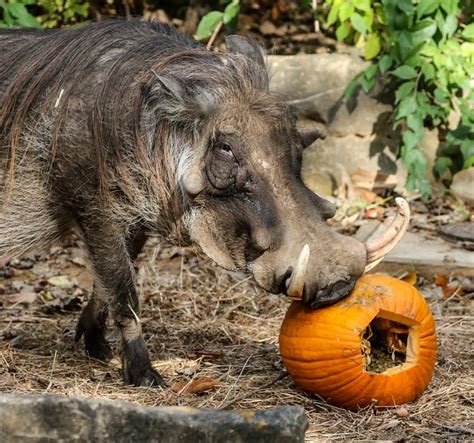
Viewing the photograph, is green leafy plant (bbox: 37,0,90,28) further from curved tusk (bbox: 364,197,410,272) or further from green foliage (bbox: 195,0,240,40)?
curved tusk (bbox: 364,197,410,272)

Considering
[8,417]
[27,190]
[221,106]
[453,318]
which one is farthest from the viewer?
[453,318]

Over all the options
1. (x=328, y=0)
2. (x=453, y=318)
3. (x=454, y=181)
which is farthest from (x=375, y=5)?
(x=453, y=318)

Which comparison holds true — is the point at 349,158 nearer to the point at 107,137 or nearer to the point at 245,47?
the point at 245,47

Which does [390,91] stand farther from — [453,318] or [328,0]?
[453,318]

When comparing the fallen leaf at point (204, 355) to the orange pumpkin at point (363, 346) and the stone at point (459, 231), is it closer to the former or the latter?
the orange pumpkin at point (363, 346)

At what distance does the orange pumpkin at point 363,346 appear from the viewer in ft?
11.4

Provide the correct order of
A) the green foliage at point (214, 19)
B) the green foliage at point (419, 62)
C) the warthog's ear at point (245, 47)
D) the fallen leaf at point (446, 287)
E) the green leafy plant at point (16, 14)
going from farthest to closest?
the green foliage at point (214, 19)
the green foliage at point (419, 62)
the green leafy plant at point (16, 14)
the fallen leaf at point (446, 287)
the warthog's ear at point (245, 47)

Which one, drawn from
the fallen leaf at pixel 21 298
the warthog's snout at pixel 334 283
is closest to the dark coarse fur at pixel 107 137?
the warthog's snout at pixel 334 283

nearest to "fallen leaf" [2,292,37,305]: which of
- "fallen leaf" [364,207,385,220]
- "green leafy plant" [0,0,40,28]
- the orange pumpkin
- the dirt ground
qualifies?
the dirt ground

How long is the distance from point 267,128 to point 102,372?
1208 mm

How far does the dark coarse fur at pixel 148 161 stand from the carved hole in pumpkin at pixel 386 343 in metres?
0.29

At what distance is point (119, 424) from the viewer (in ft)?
8.02

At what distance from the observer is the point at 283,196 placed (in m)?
3.54

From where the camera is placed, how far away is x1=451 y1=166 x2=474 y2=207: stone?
6391 millimetres
